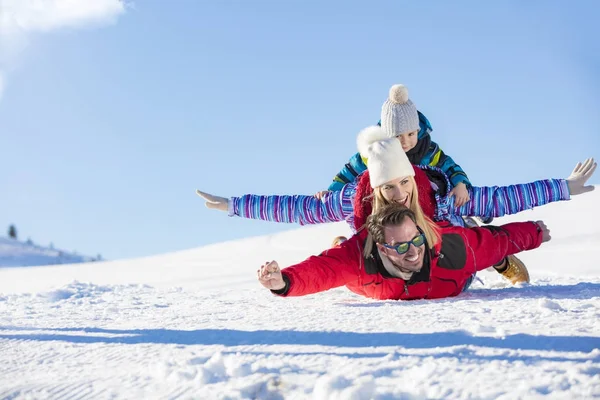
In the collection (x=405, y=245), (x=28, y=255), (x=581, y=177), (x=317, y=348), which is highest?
(x=28, y=255)

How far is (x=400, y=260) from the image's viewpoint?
3.12m

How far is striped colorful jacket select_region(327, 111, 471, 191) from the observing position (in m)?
4.19

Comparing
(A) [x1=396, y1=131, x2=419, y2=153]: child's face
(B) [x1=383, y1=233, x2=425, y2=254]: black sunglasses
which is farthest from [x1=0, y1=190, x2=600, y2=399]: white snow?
(A) [x1=396, y1=131, x2=419, y2=153]: child's face

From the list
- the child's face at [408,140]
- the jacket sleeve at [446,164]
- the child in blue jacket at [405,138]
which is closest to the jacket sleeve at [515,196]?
the jacket sleeve at [446,164]

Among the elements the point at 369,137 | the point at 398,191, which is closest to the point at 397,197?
the point at 398,191

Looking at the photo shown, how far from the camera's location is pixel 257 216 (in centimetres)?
398

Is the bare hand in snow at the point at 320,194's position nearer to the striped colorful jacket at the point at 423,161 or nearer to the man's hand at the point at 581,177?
the striped colorful jacket at the point at 423,161

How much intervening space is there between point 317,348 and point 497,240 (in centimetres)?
167

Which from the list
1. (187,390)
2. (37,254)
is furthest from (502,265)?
(37,254)

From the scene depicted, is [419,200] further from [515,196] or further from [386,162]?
[515,196]

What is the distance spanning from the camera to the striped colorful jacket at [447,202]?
3.75 metres

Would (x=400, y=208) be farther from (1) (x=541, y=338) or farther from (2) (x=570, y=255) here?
(2) (x=570, y=255)

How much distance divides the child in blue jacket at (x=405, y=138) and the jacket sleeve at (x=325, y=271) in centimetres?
107

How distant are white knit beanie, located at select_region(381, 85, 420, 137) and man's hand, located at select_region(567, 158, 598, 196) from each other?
1061 mm
